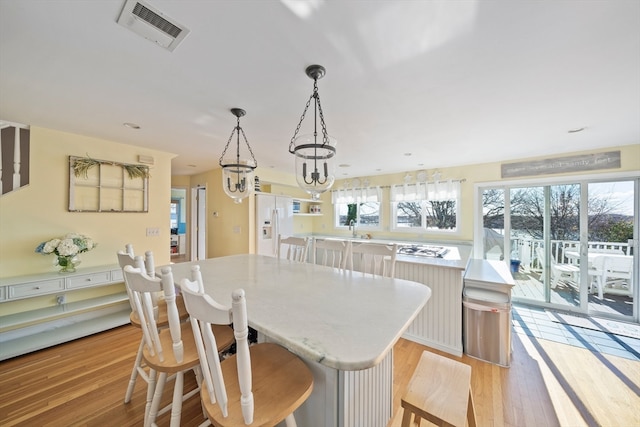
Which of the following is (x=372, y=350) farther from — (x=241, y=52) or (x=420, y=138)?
(x=420, y=138)

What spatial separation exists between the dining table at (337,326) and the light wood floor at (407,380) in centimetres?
80

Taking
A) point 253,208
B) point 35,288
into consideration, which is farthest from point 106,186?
point 253,208

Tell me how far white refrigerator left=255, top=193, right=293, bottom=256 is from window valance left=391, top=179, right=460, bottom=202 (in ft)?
7.27

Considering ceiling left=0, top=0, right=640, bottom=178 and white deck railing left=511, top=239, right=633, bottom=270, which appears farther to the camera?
white deck railing left=511, top=239, right=633, bottom=270

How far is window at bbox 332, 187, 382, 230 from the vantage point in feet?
16.4

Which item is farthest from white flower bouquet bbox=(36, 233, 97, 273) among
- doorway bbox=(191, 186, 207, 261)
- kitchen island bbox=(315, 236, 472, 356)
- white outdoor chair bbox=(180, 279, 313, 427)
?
kitchen island bbox=(315, 236, 472, 356)

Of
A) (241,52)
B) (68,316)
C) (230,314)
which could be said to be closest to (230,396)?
(230,314)

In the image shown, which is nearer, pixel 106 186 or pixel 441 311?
pixel 441 311

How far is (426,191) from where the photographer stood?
14.0ft

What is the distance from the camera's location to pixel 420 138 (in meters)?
2.74

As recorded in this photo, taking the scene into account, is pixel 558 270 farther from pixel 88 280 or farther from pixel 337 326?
pixel 88 280

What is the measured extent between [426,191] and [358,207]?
1.55 metres

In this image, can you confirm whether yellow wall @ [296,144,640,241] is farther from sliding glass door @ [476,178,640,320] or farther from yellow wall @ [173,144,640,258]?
sliding glass door @ [476,178,640,320]

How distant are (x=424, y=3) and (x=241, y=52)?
38.3 inches
